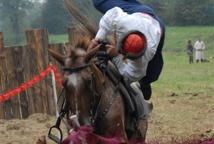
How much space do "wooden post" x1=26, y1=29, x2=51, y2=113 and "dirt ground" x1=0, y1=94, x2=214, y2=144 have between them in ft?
0.83

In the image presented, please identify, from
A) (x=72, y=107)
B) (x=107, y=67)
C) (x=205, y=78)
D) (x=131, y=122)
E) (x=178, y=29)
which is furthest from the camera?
(x=178, y=29)

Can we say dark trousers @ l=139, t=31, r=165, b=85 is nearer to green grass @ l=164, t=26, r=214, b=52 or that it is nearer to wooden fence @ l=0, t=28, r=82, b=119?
wooden fence @ l=0, t=28, r=82, b=119

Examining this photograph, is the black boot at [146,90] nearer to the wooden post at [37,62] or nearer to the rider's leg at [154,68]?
the rider's leg at [154,68]

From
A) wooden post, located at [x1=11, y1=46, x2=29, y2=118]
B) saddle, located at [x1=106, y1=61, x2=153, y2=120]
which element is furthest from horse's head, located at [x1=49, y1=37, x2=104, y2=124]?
wooden post, located at [x1=11, y1=46, x2=29, y2=118]

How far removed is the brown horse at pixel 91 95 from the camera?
4602 millimetres

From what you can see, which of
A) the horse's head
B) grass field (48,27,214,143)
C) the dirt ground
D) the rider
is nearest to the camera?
the horse's head

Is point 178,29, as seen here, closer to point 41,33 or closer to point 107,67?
point 41,33

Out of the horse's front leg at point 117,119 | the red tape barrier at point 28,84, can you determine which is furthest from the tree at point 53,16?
the horse's front leg at point 117,119

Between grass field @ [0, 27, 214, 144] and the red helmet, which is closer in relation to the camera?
the red helmet

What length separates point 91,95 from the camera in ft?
15.6

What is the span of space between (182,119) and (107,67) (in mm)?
6435

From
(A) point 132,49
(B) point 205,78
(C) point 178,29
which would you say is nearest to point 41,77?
(A) point 132,49

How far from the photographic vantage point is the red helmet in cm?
494

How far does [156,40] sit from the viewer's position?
520 centimetres
